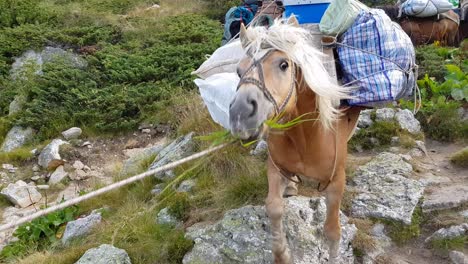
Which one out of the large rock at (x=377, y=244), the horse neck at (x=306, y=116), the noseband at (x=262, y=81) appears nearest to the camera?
the noseband at (x=262, y=81)

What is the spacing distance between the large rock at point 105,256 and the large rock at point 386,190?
1.89 metres

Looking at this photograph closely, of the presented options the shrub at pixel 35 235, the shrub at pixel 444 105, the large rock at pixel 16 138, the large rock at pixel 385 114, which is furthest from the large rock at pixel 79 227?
the large rock at pixel 16 138

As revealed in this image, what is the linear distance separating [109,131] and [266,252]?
16.8 feet

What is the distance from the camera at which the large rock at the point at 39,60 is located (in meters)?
9.56

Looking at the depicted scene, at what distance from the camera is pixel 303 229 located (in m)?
3.54

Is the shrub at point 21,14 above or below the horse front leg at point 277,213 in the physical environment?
below

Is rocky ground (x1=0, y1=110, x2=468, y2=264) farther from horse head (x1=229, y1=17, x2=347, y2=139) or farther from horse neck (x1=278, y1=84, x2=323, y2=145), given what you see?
horse head (x1=229, y1=17, x2=347, y2=139)

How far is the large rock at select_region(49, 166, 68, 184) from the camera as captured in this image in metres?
6.65

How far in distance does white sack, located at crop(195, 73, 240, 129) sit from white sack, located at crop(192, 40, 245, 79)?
0.09 meters

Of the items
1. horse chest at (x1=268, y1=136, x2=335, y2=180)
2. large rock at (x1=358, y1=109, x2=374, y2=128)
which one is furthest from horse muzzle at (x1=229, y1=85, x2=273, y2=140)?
large rock at (x1=358, y1=109, x2=374, y2=128)

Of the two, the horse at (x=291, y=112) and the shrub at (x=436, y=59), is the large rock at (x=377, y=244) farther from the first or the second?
the shrub at (x=436, y=59)

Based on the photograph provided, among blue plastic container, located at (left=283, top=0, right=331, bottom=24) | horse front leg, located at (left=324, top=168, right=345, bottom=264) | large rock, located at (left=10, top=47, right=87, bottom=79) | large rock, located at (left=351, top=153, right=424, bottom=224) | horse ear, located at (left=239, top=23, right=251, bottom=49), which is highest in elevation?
horse ear, located at (left=239, top=23, right=251, bottom=49)

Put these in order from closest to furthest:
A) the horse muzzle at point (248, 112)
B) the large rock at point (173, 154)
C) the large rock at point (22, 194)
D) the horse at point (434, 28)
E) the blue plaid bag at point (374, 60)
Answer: the horse muzzle at point (248, 112) → the blue plaid bag at point (374, 60) → the large rock at point (173, 154) → the large rock at point (22, 194) → the horse at point (434, 28)

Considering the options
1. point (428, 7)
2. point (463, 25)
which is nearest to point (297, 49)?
point (428, 7)
